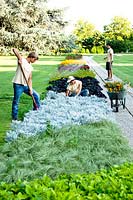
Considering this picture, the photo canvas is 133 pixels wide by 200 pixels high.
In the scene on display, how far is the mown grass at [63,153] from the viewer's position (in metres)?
5.43

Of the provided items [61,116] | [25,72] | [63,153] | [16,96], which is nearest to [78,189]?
[63,153]

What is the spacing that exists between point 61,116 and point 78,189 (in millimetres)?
5299

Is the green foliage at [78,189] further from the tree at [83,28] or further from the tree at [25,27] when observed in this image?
the tree at [83,28]

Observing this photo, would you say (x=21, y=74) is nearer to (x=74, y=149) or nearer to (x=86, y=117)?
(x=86, y=117)

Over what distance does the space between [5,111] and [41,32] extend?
33.7 meters

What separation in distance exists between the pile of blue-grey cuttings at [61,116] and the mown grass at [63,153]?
380 millimetres

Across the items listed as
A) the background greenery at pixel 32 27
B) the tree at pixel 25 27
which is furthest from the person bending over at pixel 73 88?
the tree at pixel 25 27

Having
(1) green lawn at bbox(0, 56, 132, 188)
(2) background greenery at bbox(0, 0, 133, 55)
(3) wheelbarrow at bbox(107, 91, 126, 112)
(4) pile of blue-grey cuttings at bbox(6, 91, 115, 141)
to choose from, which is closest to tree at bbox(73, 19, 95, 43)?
(2) background greenery at bbox(0, 0, 133, 55)

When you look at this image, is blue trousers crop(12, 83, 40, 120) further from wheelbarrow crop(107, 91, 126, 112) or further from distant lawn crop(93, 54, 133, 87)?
distant lawn crop(93, 54, 133, 87)

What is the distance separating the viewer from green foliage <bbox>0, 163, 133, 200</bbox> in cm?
308

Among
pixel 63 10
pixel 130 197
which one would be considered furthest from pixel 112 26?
pixel 130 197

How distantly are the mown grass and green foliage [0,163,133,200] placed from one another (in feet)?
5.68

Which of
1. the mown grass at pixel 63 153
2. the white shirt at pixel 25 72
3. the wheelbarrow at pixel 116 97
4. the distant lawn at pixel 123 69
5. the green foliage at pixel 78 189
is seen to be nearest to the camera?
the green foliage at pixel 78 189

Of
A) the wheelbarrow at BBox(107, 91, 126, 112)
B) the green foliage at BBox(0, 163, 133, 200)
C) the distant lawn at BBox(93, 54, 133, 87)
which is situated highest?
the green foliage at BBox(0, 163, 133, 200)
